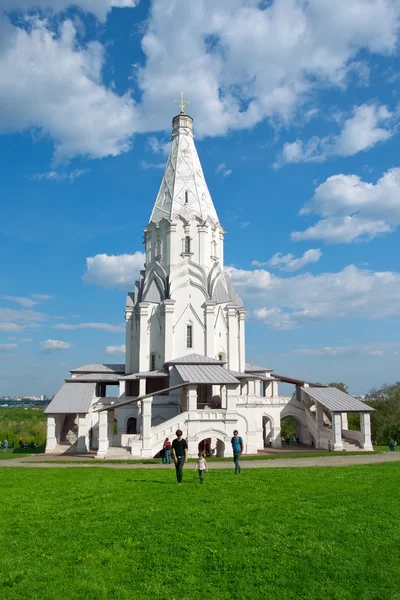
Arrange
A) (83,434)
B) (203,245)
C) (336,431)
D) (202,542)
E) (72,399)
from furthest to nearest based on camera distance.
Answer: (203,245)
(72,399)
(83,434)
(336,431)
(202,542)

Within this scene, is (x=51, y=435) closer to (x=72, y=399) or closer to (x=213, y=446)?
(x=72, y=399)

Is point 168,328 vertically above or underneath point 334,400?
above

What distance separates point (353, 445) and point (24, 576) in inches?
1051

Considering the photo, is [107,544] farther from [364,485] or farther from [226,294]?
[226,294]

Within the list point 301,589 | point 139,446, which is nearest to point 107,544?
point 301,589

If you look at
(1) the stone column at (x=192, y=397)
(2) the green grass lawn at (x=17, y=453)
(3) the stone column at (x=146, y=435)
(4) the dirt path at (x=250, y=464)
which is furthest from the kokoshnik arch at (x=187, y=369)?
(4) the dirt path at (x=250, y=464)

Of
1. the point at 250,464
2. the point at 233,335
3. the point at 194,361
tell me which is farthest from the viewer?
the point at 233,335

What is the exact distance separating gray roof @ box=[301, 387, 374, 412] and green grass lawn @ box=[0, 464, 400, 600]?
18.3m

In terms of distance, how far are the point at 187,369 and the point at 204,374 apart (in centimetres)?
152

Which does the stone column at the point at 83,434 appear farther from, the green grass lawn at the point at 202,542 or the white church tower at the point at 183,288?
the green grass lawn at the point at 202,542

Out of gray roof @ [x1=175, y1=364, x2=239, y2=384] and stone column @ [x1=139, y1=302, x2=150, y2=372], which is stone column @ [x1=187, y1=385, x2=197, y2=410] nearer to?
gray roof @ [x1=175, y1=364, x2=239, y2=384]

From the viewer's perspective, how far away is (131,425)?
3403cm

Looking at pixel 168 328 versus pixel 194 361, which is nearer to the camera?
pixel 194 361

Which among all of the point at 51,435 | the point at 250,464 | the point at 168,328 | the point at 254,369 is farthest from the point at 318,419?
the point at 51,435
